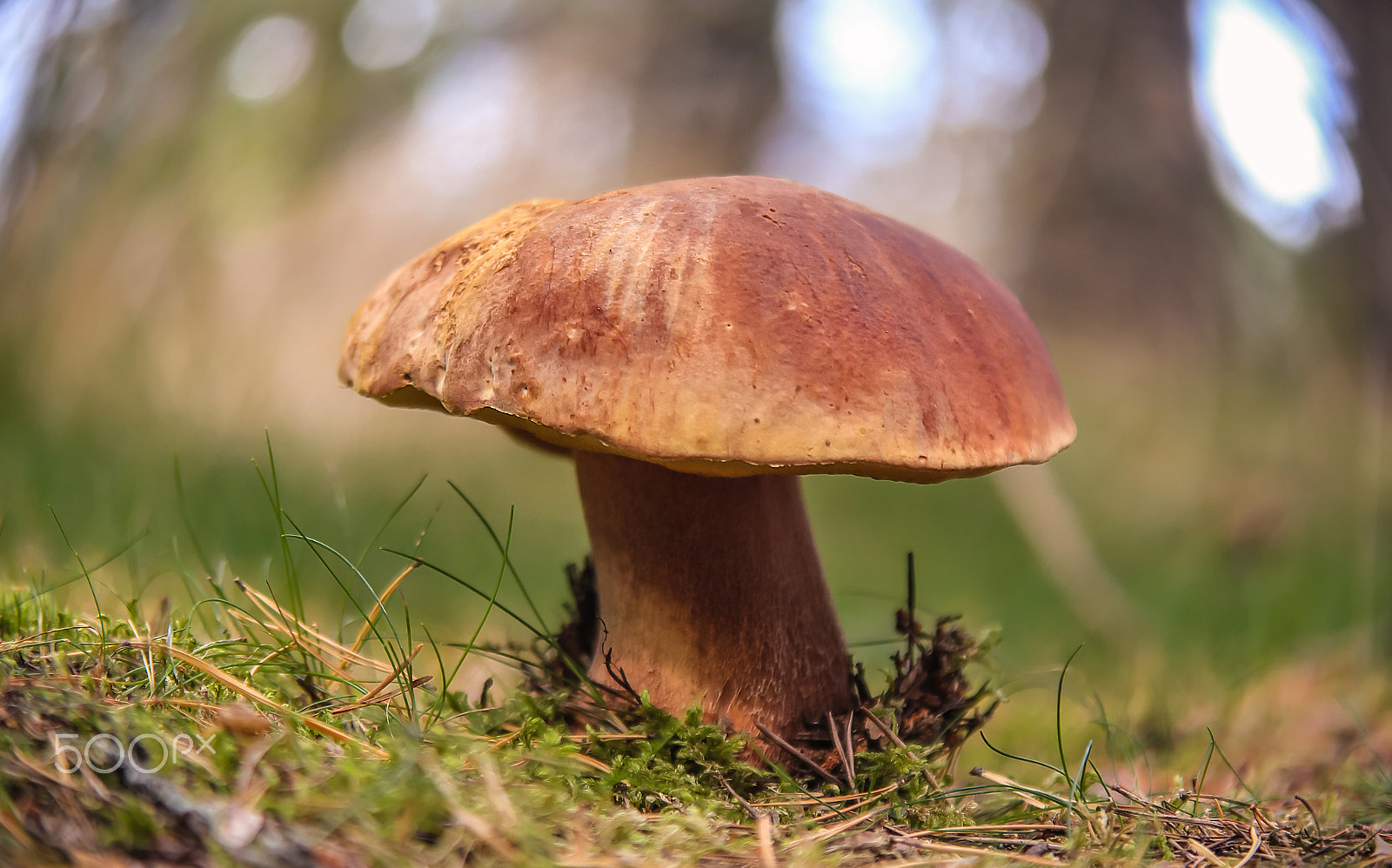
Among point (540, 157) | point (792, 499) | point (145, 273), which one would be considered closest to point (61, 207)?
point (145, 273)

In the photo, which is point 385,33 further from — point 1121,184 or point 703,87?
point 1121,184

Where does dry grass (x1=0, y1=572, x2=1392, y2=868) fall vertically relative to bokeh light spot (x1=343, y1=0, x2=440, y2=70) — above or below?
below

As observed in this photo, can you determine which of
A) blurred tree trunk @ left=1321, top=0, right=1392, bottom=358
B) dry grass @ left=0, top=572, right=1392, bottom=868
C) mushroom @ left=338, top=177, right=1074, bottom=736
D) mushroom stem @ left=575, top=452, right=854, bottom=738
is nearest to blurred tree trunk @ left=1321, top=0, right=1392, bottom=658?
blurred tree trunk @ left=1321, top=0, right=1392, bottom=358

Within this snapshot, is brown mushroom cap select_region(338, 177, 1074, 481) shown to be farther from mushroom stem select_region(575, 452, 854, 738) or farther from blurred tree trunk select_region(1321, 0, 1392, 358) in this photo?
blurred tree trunk select_region(1321, 0, 1392, 358)

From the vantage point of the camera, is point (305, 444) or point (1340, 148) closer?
point (1340, 148)

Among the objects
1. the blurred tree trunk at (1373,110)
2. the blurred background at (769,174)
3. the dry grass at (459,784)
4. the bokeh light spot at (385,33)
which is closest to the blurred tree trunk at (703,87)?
the blurred background at (769,174)

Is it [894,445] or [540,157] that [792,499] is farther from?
[540,157]

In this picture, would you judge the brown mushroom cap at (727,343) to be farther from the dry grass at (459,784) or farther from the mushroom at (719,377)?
the dry grass at (459,784)

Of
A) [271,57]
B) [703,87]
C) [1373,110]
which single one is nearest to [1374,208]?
[1373,110]
